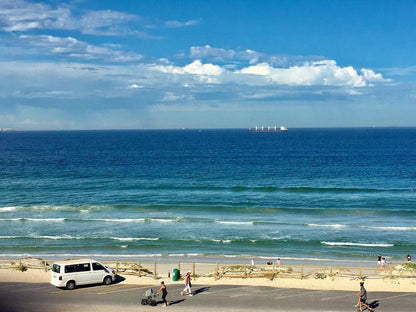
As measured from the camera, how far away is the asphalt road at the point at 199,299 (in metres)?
24.8

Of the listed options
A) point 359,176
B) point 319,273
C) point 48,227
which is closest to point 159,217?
point 48,227

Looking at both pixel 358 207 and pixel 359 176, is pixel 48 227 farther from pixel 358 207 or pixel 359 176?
pixel 359 176

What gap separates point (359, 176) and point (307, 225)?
117 ft

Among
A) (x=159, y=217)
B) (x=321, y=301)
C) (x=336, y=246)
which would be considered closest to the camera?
(x=321, y=301)

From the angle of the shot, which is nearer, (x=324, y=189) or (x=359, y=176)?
(x=324, y=189)

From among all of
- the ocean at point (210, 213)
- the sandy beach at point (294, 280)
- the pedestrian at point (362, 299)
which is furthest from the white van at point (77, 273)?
the pedestrian at point (362, 299)

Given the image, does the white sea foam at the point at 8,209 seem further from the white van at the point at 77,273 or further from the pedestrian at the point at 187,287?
the pedestrian at the point at 187,287

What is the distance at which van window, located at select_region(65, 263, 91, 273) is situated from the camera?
27.4 metres

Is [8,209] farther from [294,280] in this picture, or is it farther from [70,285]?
[294,280]

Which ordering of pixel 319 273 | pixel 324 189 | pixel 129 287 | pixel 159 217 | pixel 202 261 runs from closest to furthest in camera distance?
pixel 129 287 < pixel 319 273 < pixel 202 261 < pixel 159 217 < pixel 324 189

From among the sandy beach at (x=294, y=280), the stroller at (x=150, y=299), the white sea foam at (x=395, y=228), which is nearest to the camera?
the stroller at (x=150, y=299)

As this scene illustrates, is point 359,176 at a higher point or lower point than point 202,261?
higher

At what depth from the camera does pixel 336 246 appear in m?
41.3

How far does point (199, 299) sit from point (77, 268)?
8.00 metres
